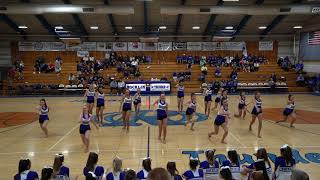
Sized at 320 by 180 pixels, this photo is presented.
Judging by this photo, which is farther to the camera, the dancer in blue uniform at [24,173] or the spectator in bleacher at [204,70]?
the spectator in bleacher at [204,70]

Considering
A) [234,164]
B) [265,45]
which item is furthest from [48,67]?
[234,164]

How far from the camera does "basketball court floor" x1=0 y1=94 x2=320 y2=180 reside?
12.1 meters

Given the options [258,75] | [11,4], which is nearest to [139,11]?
[11,4]

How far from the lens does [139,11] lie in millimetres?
34750

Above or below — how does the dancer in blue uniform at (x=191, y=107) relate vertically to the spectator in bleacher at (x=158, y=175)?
below

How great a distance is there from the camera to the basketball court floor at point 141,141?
39.8ft

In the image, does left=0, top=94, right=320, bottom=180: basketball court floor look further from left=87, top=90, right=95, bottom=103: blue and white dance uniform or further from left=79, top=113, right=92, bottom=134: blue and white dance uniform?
left=87, top=90, right=95, bottom=103: blue and white dance uniform

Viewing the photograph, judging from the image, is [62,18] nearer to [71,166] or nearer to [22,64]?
[22,64]

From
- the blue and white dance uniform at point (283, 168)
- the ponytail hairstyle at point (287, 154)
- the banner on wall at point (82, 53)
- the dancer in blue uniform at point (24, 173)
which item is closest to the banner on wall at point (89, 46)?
the banner on wall at point (82, 53)

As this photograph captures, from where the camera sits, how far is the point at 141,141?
15.1 m

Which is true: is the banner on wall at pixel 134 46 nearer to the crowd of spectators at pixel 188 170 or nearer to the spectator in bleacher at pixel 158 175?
the crowd of spectators at pixel 188 170

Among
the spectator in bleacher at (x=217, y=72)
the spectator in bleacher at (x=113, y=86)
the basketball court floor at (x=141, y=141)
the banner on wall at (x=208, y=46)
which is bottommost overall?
the basketball court floor at (x=141, y=141)

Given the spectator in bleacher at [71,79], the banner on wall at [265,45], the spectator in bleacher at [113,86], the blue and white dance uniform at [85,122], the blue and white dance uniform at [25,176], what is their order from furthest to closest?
the banner on wall at [265,45], the spectator in bleacher at [71,79], the spectator in bleacher at [113,86], the blue and white dance uniform at [85,122], the blue and white dance uniform at [25,176]

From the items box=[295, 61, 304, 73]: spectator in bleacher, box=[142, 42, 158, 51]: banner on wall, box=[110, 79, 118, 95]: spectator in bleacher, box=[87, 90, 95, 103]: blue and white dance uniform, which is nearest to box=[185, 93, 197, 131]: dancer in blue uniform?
box=[87, 90, 95, 103]: blue and white dance uniform
